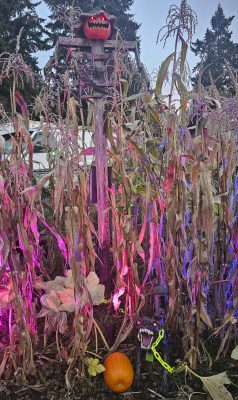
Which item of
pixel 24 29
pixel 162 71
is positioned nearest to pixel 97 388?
pixel 162 71

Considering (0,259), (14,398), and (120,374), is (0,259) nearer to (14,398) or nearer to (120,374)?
(14,398)

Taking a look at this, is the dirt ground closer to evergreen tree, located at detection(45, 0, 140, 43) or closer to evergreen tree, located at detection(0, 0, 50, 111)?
evergreen tree, located at detection(0, 0, 50, 111)

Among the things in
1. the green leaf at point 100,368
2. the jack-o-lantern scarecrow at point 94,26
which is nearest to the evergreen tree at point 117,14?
the jack-o-lantern scarecrow at point 94,26

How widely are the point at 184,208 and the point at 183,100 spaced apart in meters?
0.46

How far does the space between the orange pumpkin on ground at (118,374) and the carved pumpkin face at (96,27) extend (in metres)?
1.37

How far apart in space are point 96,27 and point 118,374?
1.46 metres

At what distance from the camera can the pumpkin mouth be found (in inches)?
59.9

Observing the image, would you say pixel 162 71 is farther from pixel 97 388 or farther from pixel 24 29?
pixel 24 29

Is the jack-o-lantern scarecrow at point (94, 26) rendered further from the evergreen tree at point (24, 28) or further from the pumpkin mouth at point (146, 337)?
the evergreen tree at point (24, 28)

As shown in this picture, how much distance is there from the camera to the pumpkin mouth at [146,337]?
1.52 meters

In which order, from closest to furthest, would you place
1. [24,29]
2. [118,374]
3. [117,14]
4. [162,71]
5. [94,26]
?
[118,374], [162,71], [94,26], [24,29], [117,14]

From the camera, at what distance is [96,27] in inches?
73.1

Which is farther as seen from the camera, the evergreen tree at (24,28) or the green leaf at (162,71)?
the evergreen tree at (24,28)

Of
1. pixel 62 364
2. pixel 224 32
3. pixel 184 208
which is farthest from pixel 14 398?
pixel 224 32
